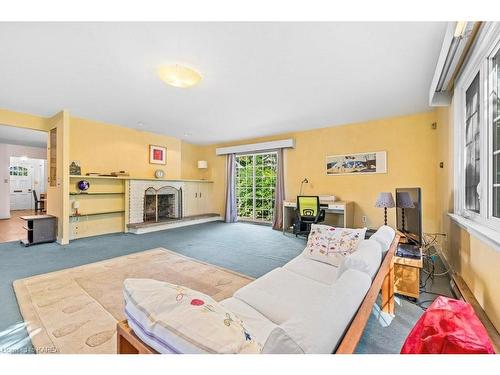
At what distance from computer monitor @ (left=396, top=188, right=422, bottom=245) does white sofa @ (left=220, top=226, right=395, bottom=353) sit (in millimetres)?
562

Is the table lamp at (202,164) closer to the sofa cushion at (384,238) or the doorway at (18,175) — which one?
the doorway at (18,175)

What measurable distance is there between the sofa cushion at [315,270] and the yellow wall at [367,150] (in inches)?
123

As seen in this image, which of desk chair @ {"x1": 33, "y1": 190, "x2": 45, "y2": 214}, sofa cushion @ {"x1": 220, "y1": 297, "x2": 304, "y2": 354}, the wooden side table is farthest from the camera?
desk chair @ {"x1": 33, "y1": 190, "x2": 45, "y2": 214}

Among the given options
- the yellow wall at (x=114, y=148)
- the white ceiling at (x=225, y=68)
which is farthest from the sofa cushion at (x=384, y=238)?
the yellow wall at (x=114, y=148)

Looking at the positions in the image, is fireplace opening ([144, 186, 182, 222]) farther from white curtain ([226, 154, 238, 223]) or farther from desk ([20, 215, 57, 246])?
desk ([20, 215, 57, 246])

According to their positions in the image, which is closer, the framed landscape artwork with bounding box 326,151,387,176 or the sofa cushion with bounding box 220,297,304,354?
the sofa cushion with bounding box 220,297,304,354

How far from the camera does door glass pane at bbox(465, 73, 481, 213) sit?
2.03 metres

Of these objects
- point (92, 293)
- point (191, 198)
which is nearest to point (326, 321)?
point (92, 293)

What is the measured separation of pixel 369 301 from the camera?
0.92 m

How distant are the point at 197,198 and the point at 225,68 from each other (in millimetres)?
4788

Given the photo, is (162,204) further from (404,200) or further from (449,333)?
(449,333)

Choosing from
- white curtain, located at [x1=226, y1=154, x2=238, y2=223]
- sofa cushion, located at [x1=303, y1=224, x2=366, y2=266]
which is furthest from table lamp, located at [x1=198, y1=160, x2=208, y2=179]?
sofa cushion, located at [x1=303, y1=224, x2=366, y2=266]

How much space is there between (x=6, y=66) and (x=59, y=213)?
8.19 ft

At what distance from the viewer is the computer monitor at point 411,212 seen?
2336 millimetres
